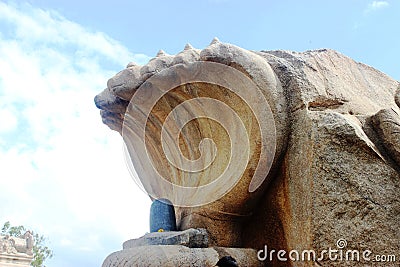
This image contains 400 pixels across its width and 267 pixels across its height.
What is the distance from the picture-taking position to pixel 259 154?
293 centimetres

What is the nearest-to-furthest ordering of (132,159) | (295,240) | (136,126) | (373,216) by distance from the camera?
(373,216), (295,240), (136,126), (132,159)

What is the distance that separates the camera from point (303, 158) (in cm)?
277

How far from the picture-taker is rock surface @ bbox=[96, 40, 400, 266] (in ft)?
8.52

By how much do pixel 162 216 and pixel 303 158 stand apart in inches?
46.7

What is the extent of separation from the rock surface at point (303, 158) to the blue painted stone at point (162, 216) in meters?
0.08

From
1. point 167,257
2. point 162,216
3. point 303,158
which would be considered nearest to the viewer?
point 167,257

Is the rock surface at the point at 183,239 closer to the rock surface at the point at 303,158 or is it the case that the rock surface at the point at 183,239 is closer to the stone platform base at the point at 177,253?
the stone platform base at the point at 177,253

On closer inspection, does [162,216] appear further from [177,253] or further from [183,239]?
[177,253]

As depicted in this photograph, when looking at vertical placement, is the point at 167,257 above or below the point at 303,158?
below

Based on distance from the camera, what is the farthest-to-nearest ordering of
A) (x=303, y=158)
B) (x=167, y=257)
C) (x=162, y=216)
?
(x=162, y=216) → (x=303, y=158) → (x=167, y=257)

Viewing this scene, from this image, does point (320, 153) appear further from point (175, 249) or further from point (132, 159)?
point (132, 159)

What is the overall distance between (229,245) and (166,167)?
872 mm

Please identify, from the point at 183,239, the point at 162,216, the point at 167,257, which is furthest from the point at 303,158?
the point at 162,216

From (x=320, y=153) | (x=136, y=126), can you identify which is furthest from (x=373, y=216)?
(x=136, y=126)
